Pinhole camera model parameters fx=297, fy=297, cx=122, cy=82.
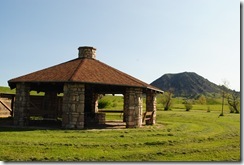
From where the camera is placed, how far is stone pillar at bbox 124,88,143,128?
17266 millimetres

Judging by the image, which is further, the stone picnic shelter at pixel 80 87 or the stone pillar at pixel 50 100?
the stone pillar at pixel 50 100

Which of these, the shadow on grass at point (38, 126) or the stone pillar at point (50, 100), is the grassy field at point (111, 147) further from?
the stone pillar at point (50, 100)

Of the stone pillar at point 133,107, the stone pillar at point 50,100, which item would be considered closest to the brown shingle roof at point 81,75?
the stone pillar at point 133,107

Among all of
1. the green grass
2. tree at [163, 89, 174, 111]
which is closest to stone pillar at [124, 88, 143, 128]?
the green grass

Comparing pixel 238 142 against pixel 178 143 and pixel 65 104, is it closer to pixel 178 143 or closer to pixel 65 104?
pixel 178 143

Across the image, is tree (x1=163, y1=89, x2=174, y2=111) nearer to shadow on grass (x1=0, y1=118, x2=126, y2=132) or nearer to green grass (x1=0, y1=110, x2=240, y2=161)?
shadow on grass (x1=0, y1=118, x2=126, y2=132)

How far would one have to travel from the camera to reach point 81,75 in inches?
659

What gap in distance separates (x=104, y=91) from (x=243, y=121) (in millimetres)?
13629

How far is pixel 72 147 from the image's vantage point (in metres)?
11.3

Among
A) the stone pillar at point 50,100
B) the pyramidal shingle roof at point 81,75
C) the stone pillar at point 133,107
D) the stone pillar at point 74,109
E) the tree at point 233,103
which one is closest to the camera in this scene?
the stone pillar at point 74,109

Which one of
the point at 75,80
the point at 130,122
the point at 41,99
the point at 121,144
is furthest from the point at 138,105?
the point at 41,99

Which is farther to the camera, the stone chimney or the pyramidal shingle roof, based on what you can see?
the stone chimney

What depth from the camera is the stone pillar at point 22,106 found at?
56.8ft

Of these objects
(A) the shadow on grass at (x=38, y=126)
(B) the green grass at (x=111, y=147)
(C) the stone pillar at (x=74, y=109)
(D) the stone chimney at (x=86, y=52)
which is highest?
(D) the stone chimney at (x=86, y=52)
